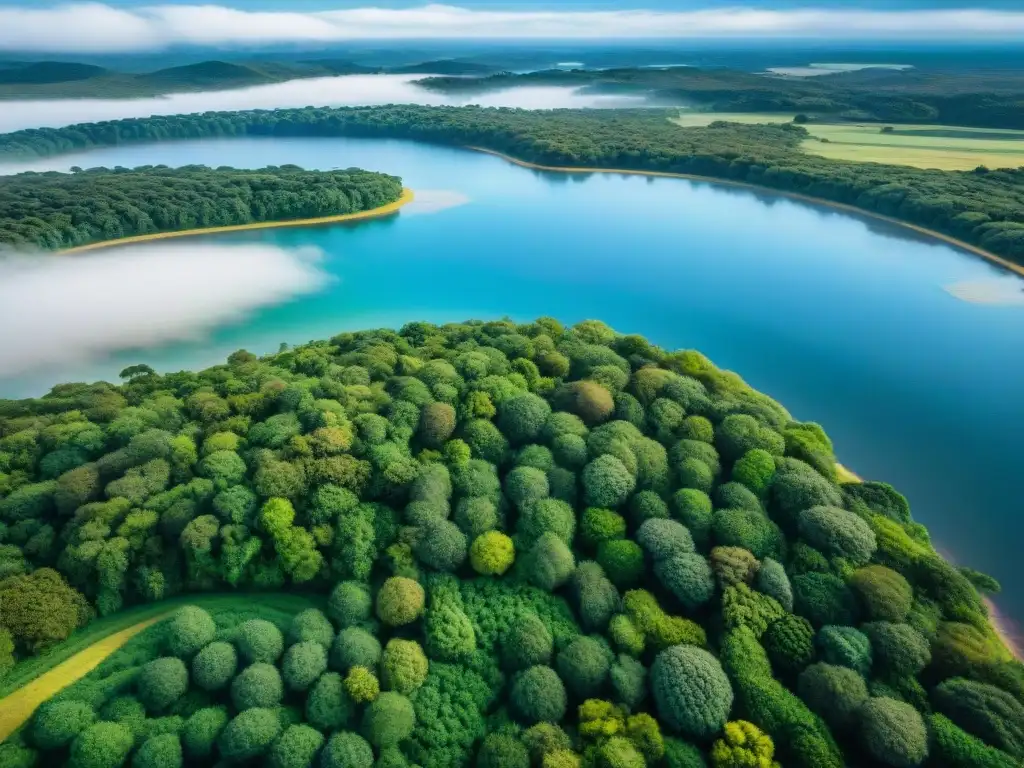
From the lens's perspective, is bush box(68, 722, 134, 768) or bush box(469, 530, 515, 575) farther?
bush box(469, 530, 515, 575)

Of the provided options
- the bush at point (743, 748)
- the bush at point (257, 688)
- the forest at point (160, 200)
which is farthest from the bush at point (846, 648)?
the forest at point (160, 200)

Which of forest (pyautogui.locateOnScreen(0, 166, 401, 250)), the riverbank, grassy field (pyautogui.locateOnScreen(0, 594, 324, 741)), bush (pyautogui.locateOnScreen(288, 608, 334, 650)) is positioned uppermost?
bush (pyautogui.locateOnScreen(288, 608, 334, 650))

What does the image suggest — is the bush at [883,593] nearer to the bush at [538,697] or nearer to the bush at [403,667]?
the bush at [538,697]

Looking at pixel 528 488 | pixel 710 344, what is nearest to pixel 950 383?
pixel 710 344

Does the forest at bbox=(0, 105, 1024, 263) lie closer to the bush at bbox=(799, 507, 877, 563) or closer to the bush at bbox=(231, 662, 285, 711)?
the bush at bbox=(799, 507, 877, 563)

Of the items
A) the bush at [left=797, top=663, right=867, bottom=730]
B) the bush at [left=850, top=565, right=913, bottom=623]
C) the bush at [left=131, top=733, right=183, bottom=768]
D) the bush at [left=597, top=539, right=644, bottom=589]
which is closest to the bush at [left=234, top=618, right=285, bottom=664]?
the bush at [left=131, top=733, right=183, bottom=768]

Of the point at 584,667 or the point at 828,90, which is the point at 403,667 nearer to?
the point at 584,667
